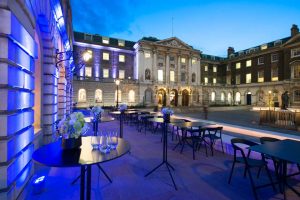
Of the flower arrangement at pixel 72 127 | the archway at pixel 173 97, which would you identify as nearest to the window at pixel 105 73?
the archway at pixel 173 97

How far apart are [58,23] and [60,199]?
718cm

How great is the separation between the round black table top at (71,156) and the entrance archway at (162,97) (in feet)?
110

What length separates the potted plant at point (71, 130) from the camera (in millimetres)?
2582

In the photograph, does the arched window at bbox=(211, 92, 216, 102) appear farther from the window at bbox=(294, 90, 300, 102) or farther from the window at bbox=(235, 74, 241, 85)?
the window at bbox=(294, 90, 300, 102)

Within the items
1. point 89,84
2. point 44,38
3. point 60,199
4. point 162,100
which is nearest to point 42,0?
point 44,38

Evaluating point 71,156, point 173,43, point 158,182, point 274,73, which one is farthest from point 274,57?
point 71,156

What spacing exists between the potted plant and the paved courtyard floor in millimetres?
1474

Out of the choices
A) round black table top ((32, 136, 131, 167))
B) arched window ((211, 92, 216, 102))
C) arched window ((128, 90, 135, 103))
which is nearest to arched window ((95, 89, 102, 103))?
arched window ((128, 90, 135, 103))

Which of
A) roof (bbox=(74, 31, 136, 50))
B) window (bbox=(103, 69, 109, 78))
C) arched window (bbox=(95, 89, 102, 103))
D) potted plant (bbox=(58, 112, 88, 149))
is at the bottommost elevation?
potted plant (bbox=(58, 112, 88, 149))

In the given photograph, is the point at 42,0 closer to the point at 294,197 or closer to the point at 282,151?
the point at 282,151

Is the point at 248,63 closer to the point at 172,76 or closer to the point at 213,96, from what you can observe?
the point at 213,96

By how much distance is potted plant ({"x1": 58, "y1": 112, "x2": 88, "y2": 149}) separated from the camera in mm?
2582

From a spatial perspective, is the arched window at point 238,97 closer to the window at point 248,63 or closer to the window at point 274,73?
the window at point 248,63

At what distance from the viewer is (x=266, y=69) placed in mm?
37781
